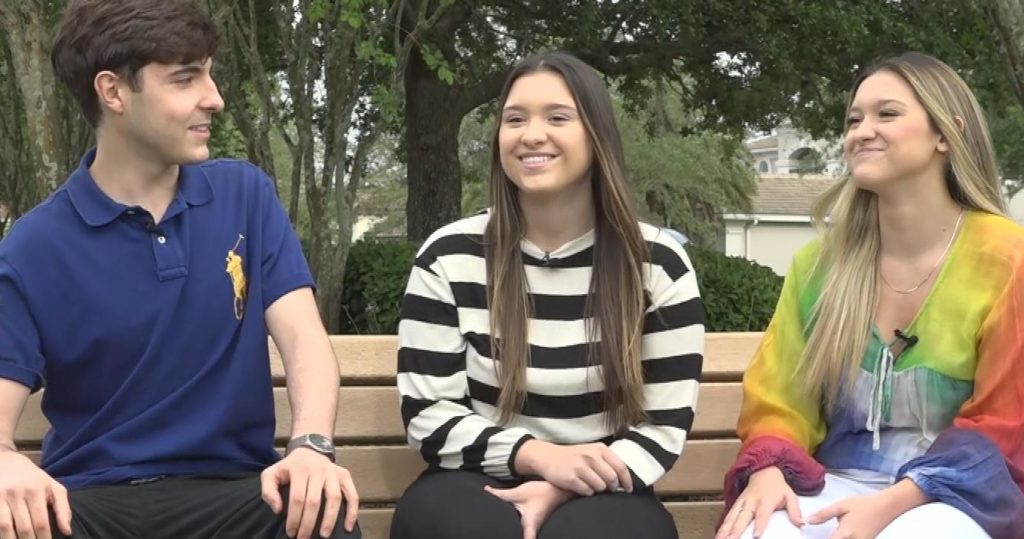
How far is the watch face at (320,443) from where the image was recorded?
2588 mm

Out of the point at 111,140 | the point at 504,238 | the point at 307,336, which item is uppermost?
the point at 111,140

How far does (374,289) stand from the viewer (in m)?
8.83

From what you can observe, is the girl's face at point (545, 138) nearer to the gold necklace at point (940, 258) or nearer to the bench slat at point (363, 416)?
the bench slat at point (363, 416)

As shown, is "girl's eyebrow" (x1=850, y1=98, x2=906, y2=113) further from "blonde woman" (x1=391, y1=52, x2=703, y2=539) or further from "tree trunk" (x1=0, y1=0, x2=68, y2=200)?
"tree trunk" (x1=0, y1=0, x2=68, y2=200)

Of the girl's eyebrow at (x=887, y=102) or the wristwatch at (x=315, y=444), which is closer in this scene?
the wristwatch at (x=315, y=444)

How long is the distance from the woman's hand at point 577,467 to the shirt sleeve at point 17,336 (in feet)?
3.79

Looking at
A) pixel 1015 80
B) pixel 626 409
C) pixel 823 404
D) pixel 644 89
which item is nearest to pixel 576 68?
pixel 626 409

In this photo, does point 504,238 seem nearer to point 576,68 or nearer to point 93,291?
point 576,68

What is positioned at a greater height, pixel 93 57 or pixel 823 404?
pixel 93 57

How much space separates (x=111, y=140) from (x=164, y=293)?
1.34 ft

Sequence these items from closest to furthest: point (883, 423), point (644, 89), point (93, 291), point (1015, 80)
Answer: point (93, 291)
point (883, 423)
point (1015, 80)
point (644, 89)

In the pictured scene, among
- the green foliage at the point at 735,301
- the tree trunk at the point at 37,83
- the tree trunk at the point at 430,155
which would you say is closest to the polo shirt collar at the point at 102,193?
the tree trunk at the point at 37,83

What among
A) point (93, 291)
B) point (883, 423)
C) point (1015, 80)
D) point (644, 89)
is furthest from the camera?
point (644, 89)

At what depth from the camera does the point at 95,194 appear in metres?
2.78
